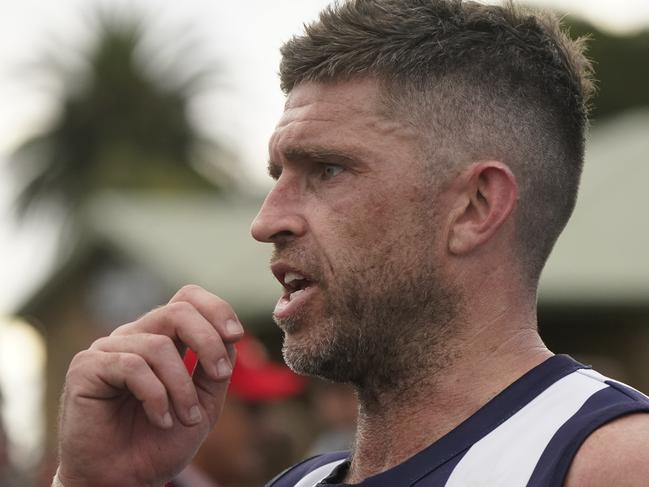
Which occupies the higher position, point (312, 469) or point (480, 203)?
point (480, 203)

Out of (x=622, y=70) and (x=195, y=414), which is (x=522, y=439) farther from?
(x=622, y=70)

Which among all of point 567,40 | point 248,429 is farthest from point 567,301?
point 567,40

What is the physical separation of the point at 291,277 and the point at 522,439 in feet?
2.32

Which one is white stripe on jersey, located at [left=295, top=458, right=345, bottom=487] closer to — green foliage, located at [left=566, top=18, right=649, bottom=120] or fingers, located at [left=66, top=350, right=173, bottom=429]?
fingers, located at [left=66, top=350, right=173, bottom=429]

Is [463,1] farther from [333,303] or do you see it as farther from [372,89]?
→ [333,303]

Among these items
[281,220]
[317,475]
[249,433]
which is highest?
[281,220]

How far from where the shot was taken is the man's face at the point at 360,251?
303cm

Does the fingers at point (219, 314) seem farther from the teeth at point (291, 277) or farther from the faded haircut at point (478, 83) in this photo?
the faded haircut at point (478, 83)

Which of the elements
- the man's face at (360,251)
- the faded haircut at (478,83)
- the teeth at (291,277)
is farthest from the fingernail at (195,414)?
the faded haircut at (478,83)

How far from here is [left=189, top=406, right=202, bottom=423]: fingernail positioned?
3057 mm

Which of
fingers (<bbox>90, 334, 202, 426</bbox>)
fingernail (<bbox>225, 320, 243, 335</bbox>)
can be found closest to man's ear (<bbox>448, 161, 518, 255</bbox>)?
fingernail (<bbox>225, 320, 243, 335</bbox>)

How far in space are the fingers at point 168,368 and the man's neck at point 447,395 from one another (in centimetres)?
Answer: 45

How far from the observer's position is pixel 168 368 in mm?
2992

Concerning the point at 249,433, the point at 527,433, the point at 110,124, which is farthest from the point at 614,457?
the point at 110,124
